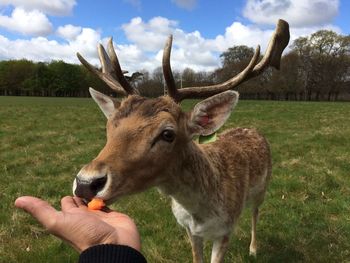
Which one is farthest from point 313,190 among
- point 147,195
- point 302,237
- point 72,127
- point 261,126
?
point 72,127

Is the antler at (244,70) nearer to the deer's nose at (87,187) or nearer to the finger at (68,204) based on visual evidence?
the deer's nose at (87,187)

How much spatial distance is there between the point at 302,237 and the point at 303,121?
1679 cm

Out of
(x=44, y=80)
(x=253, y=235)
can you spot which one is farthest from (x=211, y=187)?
(x=44, y=80)

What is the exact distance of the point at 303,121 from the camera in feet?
76.9

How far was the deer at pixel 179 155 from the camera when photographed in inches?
158

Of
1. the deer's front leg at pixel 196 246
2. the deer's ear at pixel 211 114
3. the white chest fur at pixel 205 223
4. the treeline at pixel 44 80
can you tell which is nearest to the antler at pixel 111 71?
the deer's ear at pixel 211 114

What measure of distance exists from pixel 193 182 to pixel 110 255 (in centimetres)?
256

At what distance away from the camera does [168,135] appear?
4.57 metres

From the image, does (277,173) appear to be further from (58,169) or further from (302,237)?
(58,169)

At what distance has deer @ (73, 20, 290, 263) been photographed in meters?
4.01

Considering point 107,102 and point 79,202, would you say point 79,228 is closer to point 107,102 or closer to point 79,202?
point 79,202

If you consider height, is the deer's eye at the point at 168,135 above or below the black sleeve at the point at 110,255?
above

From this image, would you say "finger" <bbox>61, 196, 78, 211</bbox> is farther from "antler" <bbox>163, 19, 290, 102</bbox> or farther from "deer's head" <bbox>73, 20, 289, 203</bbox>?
"antler" <bbox>163, 19, 290, 102</bbox>

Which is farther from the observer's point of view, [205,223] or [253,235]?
[253,235]
